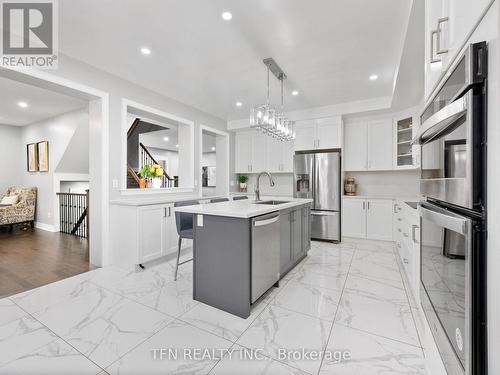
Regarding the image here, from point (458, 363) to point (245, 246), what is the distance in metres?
1.39

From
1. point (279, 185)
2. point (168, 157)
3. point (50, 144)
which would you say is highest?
point (168, 157)

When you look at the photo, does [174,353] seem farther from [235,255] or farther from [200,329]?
[235,255]

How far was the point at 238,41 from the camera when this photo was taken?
2492mm

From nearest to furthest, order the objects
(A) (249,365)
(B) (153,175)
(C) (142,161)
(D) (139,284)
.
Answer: (A) (249,365)
(D) (139,284)
(B) (153,175)
(C) (142,161)

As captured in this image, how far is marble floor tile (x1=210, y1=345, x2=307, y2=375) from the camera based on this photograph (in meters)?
1.42

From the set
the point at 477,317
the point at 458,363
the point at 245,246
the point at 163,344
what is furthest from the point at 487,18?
the point at 163,344

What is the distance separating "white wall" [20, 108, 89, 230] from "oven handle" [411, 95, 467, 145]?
228 inches

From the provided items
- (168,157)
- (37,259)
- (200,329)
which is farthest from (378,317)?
(168,157)

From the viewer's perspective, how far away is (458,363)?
0.74 metres

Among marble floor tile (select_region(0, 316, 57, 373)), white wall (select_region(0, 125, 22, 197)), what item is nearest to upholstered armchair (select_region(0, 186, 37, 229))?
white wall (select_region(0, 125, 22, 197))

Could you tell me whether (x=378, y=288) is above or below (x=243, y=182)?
below

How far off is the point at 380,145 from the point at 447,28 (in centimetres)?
405

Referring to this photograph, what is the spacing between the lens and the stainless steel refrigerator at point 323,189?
175 inches

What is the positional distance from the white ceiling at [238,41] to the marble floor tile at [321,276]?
2637mm
